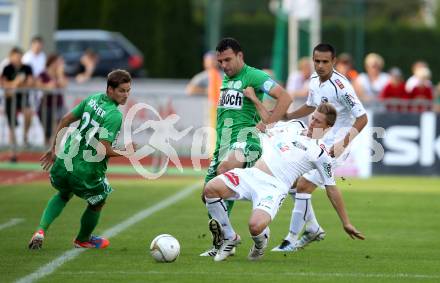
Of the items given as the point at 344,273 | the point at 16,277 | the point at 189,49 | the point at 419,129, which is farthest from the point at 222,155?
the point at 189,49

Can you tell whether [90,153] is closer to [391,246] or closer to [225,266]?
[225,266]

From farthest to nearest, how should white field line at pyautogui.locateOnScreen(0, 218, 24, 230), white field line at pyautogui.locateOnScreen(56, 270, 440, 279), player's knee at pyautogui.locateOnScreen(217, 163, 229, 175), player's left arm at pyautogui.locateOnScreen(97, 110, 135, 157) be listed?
1. white field line at pyautogui.locateOnScreen(0, 218, 24, 230)
2. player's knee at pyautogui.locateOnScreen(217, 163, 229, 175)
3. player's left arm at pyautogui.locateOnScreen(97, 110, 135, 157)
4. white field line at pyautogui.locateOnScreen(56, 270, 440, 279)

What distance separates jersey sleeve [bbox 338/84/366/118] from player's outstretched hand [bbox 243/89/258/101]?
1.16 meters

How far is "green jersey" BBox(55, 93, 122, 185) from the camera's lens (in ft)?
36.3

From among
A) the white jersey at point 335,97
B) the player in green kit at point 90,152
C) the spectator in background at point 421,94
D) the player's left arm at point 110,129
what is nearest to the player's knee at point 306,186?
the white jersey at point 335,97

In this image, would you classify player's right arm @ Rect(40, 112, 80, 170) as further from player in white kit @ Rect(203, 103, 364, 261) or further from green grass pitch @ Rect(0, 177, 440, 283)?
player in white kit @ Rect(203, 103, 364, 261)

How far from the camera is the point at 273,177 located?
10.6 m

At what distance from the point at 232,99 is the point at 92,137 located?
1.42 metres

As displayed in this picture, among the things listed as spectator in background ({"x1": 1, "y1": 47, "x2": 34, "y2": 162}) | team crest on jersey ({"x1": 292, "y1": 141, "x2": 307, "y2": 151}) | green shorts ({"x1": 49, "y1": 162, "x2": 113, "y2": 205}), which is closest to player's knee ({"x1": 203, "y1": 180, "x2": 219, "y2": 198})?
team crest on jersey ({"x1": 292, "y1": 141, "x2": 307, "y2": 151})

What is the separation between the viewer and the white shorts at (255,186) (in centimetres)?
1047

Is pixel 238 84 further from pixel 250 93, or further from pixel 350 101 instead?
pixel 350 101

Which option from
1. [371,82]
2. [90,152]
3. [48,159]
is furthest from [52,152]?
[371,82]

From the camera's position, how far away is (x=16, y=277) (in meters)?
9.34

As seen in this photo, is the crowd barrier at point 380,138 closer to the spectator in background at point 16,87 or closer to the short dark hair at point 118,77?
the spectator in background at point 16,87
